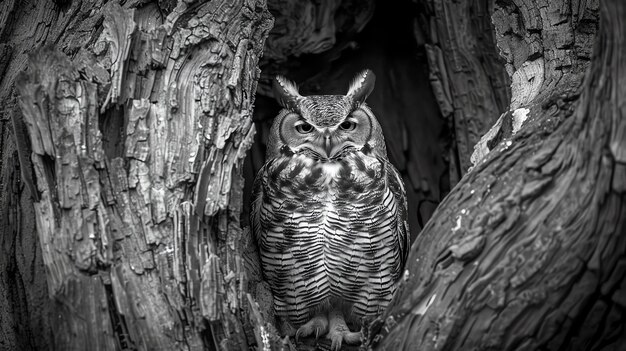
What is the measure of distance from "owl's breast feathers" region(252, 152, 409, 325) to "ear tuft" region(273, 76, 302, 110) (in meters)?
0.23

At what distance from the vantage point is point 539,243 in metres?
1.69

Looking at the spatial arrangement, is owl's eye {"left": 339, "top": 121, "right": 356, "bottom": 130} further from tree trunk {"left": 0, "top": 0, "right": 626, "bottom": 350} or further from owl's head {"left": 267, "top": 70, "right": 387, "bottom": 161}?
tree trunk {"left": 0, "top": 0, "right": 626, "bottom": 350}

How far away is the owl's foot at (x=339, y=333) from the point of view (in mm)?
2564

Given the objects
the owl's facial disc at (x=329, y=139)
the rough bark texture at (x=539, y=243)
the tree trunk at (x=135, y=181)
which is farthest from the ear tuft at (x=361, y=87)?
the rough bark texture at (x=539, y=243)

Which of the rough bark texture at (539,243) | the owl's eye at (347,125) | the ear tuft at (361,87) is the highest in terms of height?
the ear tuft at (361,87)

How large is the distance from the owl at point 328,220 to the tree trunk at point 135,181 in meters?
0.40

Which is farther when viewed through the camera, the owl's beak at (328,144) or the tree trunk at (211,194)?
the owl's beak at (328,144)

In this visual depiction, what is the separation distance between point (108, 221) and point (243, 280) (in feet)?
1.47

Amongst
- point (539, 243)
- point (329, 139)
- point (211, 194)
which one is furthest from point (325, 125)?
point (539, 243)

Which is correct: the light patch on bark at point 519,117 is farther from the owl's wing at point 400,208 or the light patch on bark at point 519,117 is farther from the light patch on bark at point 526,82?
the owl's wing at point 400,208

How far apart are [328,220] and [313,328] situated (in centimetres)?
47

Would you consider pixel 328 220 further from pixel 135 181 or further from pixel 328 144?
pixel 135 181

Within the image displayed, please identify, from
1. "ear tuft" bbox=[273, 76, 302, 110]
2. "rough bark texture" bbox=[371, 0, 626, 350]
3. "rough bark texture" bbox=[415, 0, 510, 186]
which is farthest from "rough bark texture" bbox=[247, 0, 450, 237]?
"rough bark texture" bbox=[371, 0, 626, 350]

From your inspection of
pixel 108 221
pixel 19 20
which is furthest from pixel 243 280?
pixel 19 20
